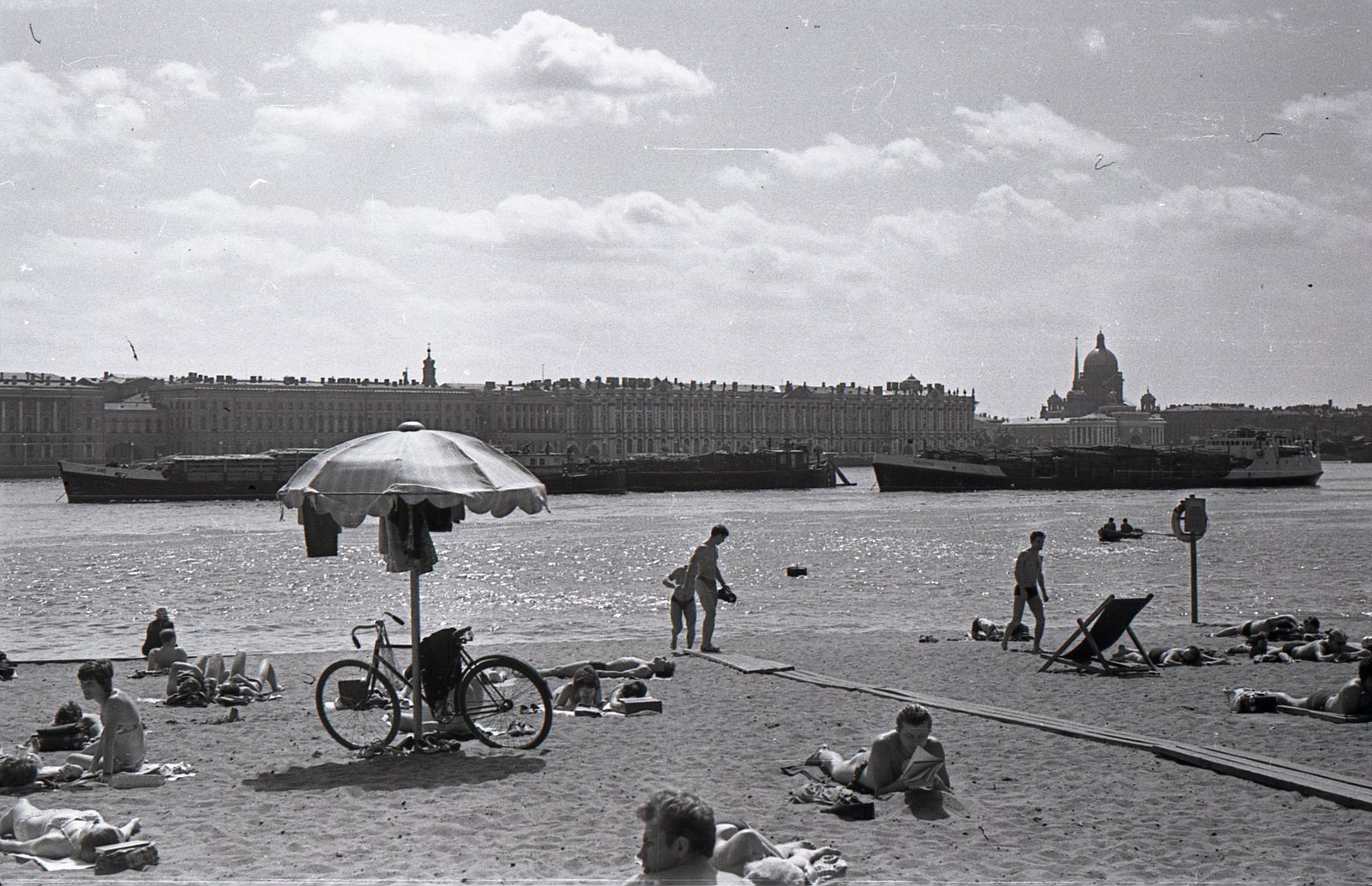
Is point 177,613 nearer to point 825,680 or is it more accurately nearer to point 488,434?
point 825,680

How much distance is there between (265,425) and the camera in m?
143

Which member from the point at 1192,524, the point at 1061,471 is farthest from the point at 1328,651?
the point at 1061,471

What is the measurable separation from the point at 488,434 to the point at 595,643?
143379 millimetres

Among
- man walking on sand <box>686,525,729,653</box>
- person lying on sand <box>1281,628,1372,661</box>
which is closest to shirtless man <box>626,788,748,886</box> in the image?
man walking on sand <box>686,525,729,653</box>

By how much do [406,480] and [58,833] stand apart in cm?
268

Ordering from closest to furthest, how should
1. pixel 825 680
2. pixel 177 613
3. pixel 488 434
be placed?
pixel 825 680 → pixel 177 613 → pixel 488 434

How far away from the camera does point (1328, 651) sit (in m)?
11.9

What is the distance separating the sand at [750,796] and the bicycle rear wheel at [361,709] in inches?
6.2

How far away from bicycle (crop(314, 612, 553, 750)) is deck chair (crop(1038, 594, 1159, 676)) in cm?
492

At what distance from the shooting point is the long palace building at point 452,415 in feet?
425

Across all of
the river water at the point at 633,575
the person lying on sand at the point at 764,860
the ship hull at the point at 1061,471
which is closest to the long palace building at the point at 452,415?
the ship hull at the point at 1061,471

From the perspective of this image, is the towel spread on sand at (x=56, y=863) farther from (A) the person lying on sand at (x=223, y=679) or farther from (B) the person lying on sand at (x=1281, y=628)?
(B) the person lying on sand at (x=1281, y=628)

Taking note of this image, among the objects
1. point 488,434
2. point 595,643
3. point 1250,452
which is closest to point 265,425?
point 488,434

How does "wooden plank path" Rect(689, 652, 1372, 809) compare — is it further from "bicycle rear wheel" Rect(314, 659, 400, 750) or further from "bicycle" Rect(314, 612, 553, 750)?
"bicycle rear wheel" Rect(314, 659, 400, 750)
